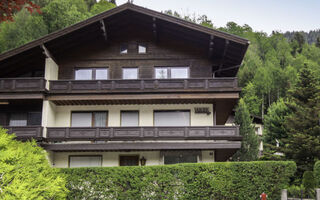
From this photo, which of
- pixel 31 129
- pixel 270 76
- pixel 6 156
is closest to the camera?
pixel 6 156

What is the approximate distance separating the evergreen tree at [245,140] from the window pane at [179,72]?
1182 centimetres

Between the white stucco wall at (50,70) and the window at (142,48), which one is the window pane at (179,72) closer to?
the window at (142,48)

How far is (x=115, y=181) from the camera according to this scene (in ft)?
51.3

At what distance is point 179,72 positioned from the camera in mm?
23172

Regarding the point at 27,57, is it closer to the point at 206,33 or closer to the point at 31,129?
the point at 31,129

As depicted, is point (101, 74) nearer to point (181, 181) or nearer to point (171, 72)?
point (171, 72)

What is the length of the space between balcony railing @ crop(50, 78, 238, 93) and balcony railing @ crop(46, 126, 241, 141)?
7.36ft

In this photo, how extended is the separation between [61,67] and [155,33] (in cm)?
647

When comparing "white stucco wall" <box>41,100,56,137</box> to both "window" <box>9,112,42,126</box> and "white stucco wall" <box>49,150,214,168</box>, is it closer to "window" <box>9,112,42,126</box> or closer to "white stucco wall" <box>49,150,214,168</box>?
"window" <box>9,112,42,126</box>

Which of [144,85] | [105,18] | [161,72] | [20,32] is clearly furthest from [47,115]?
[20,32]

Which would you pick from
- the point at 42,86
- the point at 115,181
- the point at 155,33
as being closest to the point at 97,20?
the point at 155,33

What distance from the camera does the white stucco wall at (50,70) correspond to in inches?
876

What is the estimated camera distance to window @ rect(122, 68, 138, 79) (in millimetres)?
23266

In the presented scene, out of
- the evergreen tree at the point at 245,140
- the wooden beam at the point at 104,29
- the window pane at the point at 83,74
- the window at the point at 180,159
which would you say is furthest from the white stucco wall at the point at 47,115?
the evergreen tree at the point at 245,140
